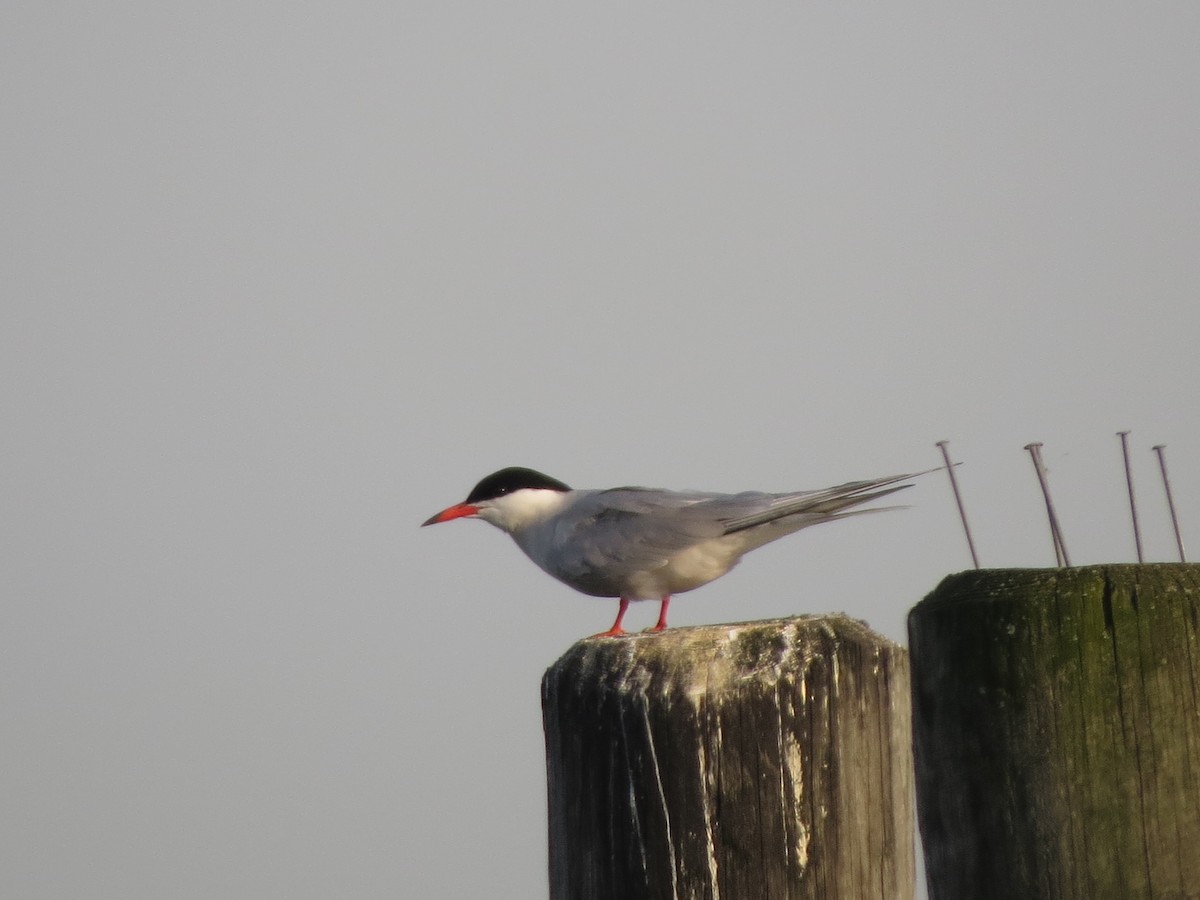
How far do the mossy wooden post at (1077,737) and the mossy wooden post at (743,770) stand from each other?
0.16 m

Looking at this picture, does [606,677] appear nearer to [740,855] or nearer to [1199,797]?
[740,855]

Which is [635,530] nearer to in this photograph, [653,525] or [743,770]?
[653,525]

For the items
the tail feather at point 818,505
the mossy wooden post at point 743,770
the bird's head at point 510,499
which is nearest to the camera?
the mossy wooden post at point 743,770

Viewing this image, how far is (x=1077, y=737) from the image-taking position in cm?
243

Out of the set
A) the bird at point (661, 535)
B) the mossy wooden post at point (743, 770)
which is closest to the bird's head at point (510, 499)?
the bird at point (661, 535)

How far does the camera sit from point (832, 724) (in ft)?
8.70

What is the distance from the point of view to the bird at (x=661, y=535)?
18.0 feet

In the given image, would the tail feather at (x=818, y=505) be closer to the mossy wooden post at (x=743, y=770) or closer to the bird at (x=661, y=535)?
the bird at (x=661, y=535)

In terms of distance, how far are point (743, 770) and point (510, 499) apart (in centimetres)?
455

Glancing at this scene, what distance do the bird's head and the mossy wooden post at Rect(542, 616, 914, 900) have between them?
159 inches

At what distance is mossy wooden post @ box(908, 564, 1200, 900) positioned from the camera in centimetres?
241

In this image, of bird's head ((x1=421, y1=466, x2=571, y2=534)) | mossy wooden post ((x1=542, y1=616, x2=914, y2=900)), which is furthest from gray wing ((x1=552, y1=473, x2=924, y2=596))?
mossy wooden post ((x1=542, y1=616, x2=914, y2=900))

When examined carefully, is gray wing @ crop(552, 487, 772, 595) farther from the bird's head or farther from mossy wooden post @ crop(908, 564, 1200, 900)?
mossy wooden post @ crop(908, 564, 1200, 900)

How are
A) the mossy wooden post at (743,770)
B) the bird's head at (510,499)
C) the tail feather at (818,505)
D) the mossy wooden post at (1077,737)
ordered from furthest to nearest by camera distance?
1. the bird's head at (510,499)
2. the tail feather at (818,505)
3. the mossy wooden post at (743,770)
4. the mossy wooden post at (1077,737)
